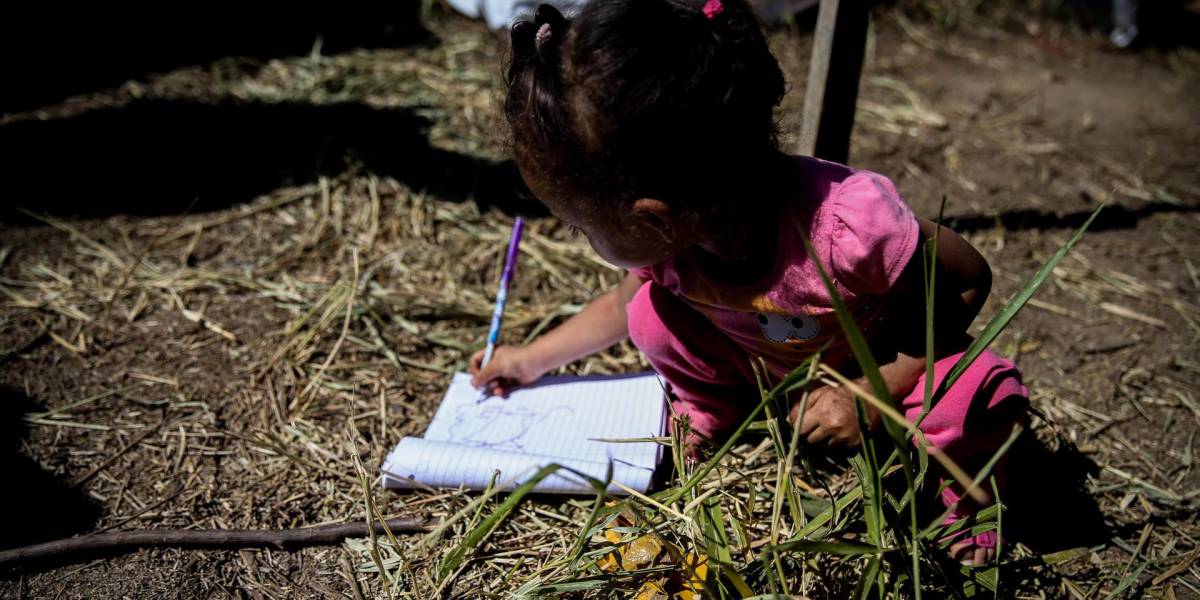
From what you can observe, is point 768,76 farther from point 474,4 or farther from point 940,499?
point 474,4

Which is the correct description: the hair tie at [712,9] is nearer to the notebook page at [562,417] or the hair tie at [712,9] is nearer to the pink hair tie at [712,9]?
the pink hair tie at [712,9]

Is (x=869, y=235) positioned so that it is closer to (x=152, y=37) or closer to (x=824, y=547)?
(x=824, y=547)

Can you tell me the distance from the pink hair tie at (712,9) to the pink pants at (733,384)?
67 centimetres

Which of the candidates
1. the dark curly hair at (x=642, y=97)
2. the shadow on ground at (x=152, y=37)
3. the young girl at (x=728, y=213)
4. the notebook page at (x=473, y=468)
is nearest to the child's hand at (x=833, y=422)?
the young girl at (x=728, y=213)

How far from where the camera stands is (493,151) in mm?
3309

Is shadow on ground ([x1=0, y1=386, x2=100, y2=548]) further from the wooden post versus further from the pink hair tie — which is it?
the wooden post

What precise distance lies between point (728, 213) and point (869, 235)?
0.84 ft

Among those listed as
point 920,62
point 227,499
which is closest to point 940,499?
point 227,499

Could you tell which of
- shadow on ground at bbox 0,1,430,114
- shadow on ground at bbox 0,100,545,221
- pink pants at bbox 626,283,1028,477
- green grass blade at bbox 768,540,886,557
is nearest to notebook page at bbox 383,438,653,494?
pink pants at bbox 626,283,1028,477

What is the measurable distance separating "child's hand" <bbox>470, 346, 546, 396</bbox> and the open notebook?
0.03 meters

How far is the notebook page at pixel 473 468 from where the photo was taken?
6.01ft

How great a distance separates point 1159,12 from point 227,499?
17.4ft

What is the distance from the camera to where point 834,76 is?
2.14 meters

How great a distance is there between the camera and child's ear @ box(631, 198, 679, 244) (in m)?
1.44
